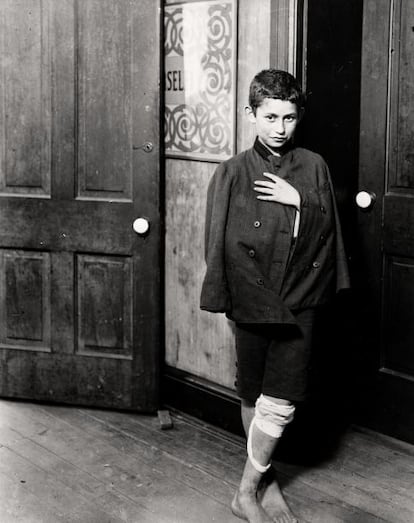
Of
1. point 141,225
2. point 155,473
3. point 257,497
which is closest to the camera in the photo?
point 257,497

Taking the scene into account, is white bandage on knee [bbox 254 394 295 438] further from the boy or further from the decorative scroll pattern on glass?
the decorative scroll pattern on glass

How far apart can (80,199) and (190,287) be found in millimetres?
625

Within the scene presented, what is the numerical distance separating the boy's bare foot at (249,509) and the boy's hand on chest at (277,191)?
1.01m

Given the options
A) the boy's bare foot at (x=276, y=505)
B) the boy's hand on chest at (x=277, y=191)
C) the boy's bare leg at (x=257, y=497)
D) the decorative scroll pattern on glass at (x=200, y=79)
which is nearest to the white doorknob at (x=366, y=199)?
the decorative scroll pattern on glass at (x=200, y=79)

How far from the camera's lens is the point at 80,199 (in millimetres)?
3861

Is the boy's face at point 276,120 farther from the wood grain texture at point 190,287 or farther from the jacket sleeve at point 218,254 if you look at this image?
the wood grain texture at point 190,287

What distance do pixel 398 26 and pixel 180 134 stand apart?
39.9 inches

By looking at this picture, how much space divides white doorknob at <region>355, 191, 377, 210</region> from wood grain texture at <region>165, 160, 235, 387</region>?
64cm

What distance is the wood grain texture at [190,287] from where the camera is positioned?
3.74 meters

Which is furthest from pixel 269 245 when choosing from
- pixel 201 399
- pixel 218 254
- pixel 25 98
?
pixel 25 98

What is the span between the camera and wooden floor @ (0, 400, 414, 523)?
9.91 feet

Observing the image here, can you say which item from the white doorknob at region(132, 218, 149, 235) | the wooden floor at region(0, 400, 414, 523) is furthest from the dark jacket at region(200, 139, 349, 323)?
the white doorknob at region(132, 218, 149, 235)

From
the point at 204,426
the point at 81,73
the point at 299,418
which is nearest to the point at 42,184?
the point at 81,73

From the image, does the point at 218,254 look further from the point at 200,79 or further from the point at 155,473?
the point at 200,79
